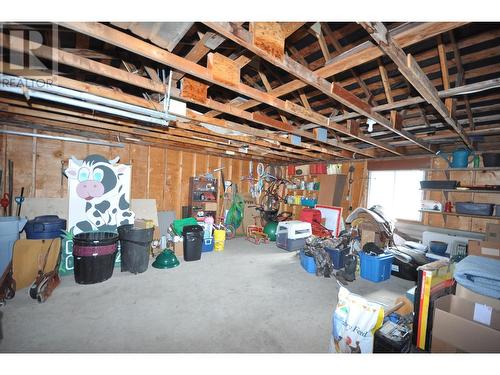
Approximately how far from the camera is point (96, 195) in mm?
4109

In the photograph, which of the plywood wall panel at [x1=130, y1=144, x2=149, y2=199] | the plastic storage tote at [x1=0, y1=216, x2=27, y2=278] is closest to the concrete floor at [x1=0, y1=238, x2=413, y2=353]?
the plastic storage tote at [x1=0, y1=216, x2=27, y2=278]

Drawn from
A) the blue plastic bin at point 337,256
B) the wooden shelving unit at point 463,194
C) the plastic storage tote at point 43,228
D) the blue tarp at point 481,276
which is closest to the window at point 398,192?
the wooden shelving unit at point 463,194

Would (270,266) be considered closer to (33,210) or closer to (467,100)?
(467,100)

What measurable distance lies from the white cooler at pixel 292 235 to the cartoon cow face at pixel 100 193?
3599 mm

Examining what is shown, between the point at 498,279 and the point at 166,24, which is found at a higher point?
the point at 166,24

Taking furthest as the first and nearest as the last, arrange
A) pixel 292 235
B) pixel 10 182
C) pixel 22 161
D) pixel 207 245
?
pixel 292 235 < pixel 207 245 < pixel 22 161 < pixel 10 182

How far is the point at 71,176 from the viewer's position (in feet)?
12.9

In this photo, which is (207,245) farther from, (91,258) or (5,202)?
(5,202)

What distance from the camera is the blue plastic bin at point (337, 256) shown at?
4.12 meters

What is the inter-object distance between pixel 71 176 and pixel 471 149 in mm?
7577

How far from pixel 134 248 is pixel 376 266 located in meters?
4.25

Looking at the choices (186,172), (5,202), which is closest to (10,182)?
(5,202)
